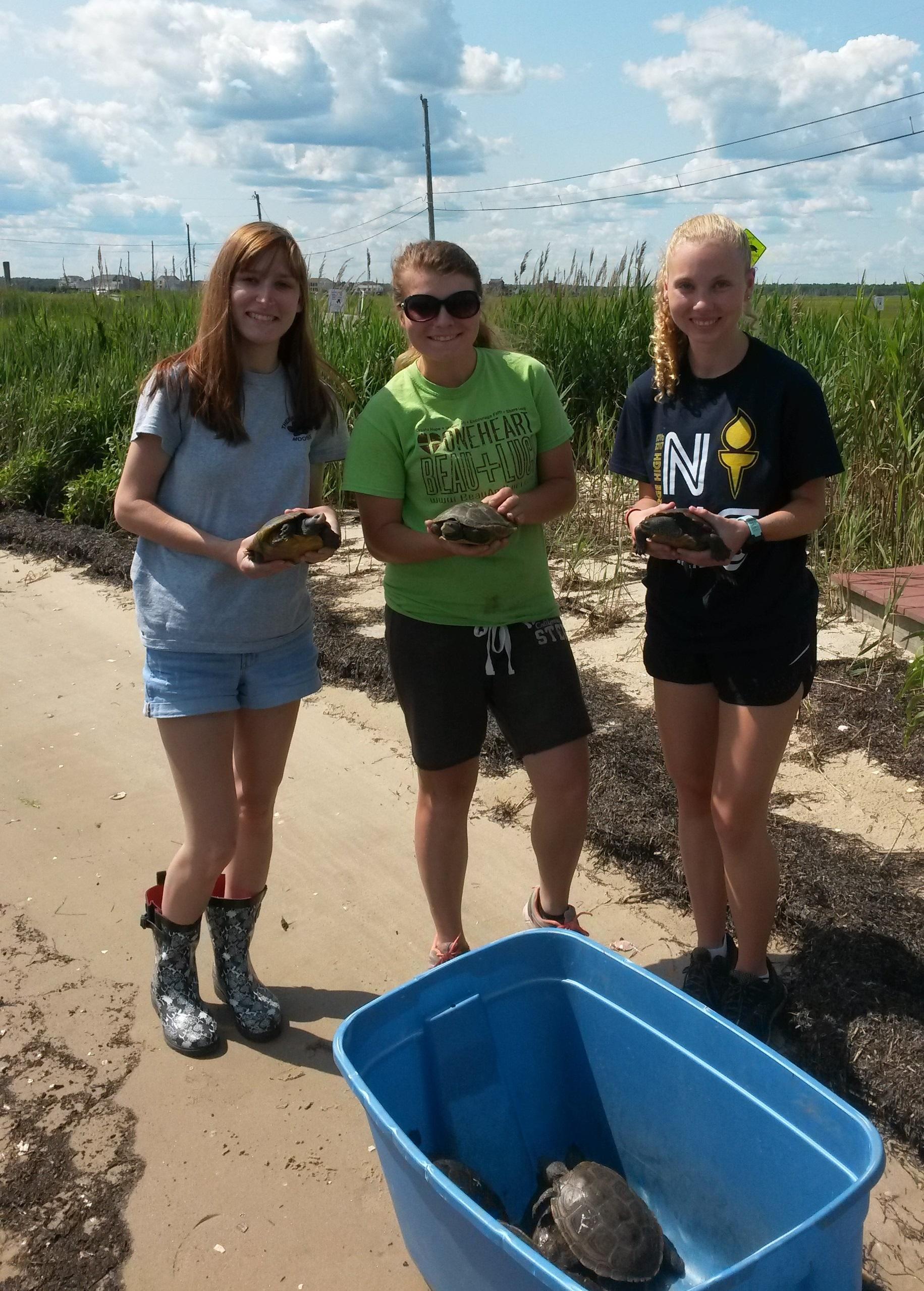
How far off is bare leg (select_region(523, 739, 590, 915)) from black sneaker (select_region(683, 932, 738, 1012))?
402 mm

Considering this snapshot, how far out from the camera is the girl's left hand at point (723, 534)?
231 centimetres

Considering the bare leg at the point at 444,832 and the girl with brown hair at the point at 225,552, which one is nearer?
the girl with brown hair at the point at 225,552

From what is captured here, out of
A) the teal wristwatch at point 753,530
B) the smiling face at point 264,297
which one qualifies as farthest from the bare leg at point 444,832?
the smiling face at point 264,297

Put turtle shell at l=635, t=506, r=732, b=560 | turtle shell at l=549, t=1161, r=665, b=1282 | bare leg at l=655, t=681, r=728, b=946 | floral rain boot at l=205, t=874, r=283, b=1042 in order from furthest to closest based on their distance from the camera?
floral rain boot at l=205, t=874, r=283, b=1042 → bare leg at l=655, t=681, r=728, b=946 → turtle shell at l=635, t=506, r=732, b=560 → turtle shell at l=549, t=1161, r=665, b=1282

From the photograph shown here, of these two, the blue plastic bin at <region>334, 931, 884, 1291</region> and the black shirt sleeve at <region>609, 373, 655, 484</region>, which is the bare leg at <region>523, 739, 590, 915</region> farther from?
the black shirt sleeve at <region>609, 373, 655, 484</region>

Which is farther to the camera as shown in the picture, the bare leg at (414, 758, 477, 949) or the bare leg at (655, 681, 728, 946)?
the bare leg at (414, 758, 477, 949)

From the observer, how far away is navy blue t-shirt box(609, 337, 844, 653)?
2373 millimetres

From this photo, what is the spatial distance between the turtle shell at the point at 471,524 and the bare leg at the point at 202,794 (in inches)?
29.7

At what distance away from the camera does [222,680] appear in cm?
266

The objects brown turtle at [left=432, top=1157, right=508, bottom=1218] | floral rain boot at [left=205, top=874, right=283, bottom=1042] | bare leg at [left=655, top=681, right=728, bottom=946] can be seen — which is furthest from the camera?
floral rain boot at [left=205, top=874, right=283, bottom=1042]

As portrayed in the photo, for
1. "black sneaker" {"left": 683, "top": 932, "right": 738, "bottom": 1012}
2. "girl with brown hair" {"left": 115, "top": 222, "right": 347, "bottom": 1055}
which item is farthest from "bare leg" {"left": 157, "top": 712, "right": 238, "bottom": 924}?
"black sneaker" {"left": 683, "top": 932, "right": 738, "bottom": 1012}

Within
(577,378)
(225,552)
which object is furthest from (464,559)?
(577,378)

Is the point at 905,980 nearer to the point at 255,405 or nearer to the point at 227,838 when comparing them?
the point at 227,838

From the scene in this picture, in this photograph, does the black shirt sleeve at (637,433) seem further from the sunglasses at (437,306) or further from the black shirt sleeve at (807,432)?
the sunglasses at (437,306)
